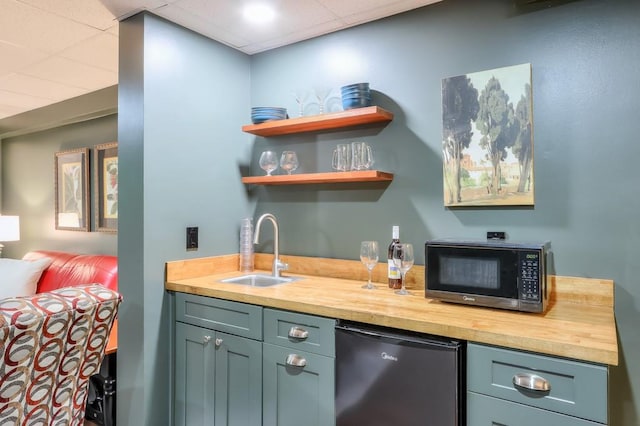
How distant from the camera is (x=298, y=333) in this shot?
1724 millimetres

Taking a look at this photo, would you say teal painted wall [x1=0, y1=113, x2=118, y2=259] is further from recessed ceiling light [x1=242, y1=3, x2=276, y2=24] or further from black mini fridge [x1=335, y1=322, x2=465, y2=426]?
black mini fridge [x1=335, y1=322, x2=465, y2=426]

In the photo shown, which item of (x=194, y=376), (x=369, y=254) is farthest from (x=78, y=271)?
(x=369, y=254)

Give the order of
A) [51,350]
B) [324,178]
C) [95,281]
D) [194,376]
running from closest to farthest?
1. [51,350]
2. [194,376]
3. [324,178]
4. [95,281]

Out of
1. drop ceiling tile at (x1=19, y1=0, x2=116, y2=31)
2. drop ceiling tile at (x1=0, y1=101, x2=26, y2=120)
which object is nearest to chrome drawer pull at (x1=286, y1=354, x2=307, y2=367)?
drop ceiling tile at (x1=19, y1=0, x2=116, y2=31)

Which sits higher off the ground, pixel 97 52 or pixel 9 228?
pixel 97 52

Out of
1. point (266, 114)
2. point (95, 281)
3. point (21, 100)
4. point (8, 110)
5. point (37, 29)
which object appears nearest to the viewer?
point (37, 29)

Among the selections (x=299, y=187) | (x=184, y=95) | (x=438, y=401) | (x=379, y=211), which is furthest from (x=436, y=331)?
(x=184, y=95)

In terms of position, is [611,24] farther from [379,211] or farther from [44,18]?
[44,18]

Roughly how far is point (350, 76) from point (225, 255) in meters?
1.33

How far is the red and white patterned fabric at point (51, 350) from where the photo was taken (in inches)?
47.7

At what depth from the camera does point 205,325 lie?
207 cm

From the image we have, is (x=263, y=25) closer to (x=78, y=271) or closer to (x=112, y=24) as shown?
(x=112, y=24)

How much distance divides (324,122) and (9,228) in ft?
12.6

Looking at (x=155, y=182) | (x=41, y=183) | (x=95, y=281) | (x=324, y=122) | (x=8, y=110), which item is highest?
(x=8, y=110)
